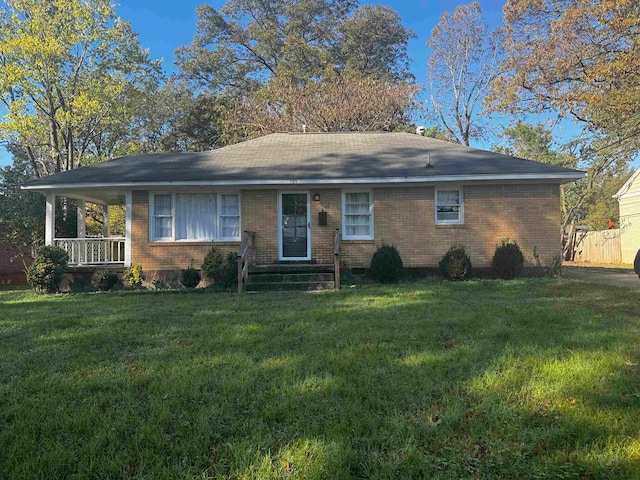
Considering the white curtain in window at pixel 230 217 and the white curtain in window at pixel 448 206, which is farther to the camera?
the white curtain in window at pixel 230 217

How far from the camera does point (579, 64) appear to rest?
18.0 meters

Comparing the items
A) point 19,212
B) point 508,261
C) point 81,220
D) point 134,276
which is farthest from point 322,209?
point 19,212

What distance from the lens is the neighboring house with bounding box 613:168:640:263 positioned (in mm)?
20836

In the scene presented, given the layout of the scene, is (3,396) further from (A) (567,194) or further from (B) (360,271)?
(A) (567,194)

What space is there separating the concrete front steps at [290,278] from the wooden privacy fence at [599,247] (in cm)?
1801

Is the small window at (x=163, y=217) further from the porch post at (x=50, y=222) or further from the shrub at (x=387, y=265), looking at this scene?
the shrub at (x=387, y=265)

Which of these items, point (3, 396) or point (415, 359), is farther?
point (415, 359)

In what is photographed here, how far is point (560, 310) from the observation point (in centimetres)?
698

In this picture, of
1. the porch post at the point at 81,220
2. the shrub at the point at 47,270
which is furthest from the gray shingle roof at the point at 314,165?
the porch post at the point at 81,220

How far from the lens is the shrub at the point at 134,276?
11.9 meters

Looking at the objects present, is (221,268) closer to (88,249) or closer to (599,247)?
(88,249)

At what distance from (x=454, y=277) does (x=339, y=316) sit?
18.4 feet

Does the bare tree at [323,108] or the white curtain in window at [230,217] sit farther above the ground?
the bare tree at [323,108]

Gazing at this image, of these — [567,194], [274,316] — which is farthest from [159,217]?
[567,194]
